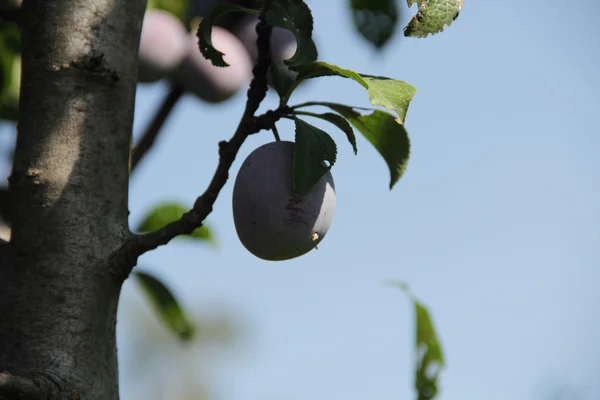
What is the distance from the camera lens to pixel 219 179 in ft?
2.48

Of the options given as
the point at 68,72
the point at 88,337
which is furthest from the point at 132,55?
the point at 88,337

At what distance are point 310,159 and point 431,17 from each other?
0.17m

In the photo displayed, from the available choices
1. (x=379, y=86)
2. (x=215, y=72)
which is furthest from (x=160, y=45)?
(x=379, y=86)

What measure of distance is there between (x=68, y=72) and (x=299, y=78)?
0.25 m

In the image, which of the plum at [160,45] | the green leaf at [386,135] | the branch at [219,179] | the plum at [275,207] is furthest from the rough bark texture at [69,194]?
the plum at [160,45]

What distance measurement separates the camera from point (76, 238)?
766 mm

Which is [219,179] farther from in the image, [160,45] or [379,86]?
[160,45]

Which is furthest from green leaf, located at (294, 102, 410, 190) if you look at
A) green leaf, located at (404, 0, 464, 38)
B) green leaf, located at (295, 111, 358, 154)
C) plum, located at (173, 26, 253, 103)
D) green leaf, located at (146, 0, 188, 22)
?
green leaf, located at (146, 0, 188, 22)

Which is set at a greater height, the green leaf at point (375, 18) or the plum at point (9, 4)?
the green leaf at point (375, 18)

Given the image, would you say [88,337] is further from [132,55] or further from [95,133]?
[132,55]

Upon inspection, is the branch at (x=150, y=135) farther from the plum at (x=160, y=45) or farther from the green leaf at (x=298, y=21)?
the green leaf at (x=298, y=21)

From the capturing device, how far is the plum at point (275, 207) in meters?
0.78

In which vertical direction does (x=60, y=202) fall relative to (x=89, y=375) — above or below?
above

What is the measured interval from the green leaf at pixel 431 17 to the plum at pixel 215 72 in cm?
64
